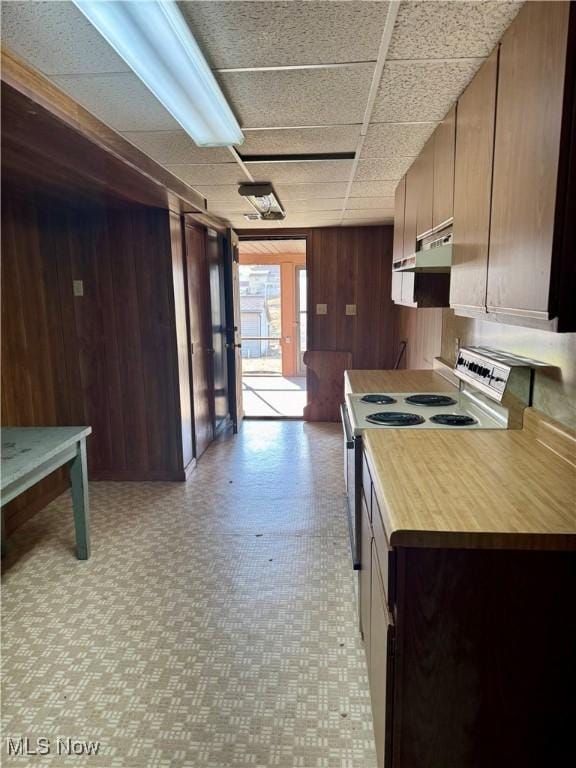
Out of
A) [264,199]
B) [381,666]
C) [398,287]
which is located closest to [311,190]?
[264,199]

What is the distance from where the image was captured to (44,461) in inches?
86.6

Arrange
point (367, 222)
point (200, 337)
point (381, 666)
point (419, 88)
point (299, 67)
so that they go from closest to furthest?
point (381, 666) < point (299, 67) < point (419, 88) < point (200, 337) < point (367, 222)

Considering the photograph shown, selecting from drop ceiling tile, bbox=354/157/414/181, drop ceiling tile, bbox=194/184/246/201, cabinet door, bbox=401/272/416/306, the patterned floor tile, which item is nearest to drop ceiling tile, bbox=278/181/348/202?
drop ceiling tile, bbox=354/157/414/181

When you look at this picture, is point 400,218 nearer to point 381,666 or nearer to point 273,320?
point 381,666

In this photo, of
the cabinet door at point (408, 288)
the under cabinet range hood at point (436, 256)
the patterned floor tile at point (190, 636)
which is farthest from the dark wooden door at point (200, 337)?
the under cabinet range hood at point (436, 256)

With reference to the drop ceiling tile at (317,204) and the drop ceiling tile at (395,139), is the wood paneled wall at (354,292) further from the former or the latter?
the drop ceiling tile at (395,139)

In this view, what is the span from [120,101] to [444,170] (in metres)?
1.31

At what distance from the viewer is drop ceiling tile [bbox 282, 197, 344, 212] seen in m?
3.76

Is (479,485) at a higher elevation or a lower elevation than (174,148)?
lower

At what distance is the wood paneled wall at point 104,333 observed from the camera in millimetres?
3455

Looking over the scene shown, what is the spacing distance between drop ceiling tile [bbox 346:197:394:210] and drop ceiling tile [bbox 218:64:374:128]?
5.68ft

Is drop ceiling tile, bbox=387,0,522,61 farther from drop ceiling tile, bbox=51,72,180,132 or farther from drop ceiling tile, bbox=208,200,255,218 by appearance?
drop ceiling tile, bbox=208,200,255,218

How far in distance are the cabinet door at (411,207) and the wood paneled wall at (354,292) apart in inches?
93.1

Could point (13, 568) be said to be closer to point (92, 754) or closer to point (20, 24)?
point (92, 754)
